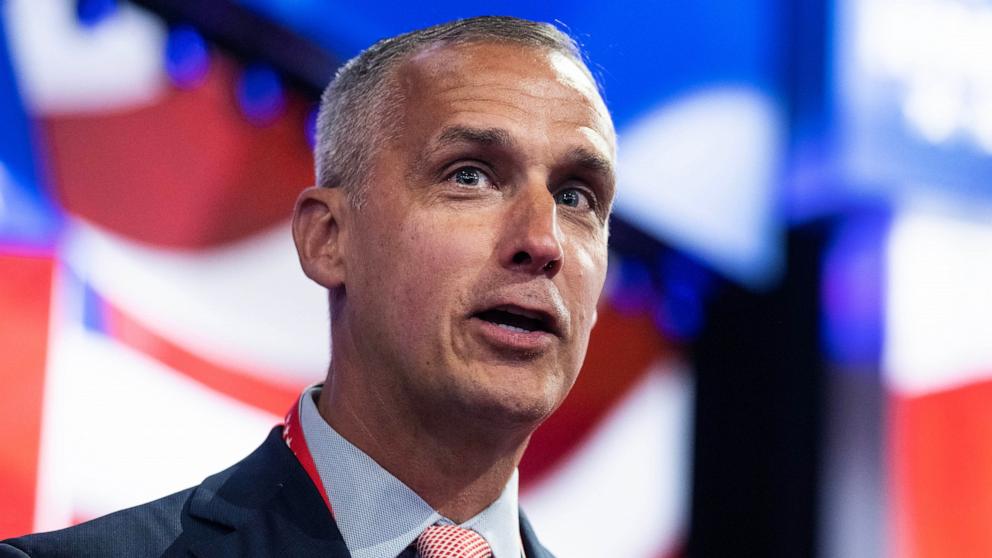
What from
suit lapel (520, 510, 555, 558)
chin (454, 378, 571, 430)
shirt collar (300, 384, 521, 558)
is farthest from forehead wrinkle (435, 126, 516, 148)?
suit lapel (520, 510, 555, 558)

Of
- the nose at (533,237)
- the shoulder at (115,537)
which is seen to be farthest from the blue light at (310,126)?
the shoulder at (115,537)

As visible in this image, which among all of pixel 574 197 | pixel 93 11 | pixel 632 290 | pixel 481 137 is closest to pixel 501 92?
pixel 481 137

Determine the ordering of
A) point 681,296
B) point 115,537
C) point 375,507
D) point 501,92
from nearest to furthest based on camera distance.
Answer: point 115,537 → point 375,507 → point 501,92 → point 681,296

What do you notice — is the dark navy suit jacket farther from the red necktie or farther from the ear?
the ear

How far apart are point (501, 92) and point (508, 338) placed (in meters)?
0.44

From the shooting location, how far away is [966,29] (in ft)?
12.9

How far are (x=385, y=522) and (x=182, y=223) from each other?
107 centimetres

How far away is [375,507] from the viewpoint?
1798mm

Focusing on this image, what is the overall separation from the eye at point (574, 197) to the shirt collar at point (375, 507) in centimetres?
49

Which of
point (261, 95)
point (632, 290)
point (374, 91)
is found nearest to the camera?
point (374, 91)

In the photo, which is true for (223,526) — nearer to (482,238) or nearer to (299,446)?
(299,446)

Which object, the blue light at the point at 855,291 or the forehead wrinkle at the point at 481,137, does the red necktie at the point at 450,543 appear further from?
the blue light at the point at 855,291

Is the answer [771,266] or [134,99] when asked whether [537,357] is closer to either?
[134,99]

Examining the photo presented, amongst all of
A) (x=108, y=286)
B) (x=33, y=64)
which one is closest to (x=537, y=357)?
(x=108, y=286)
